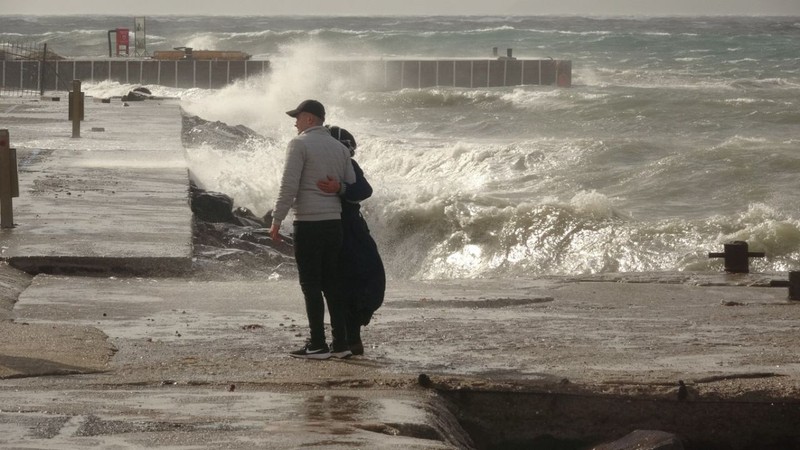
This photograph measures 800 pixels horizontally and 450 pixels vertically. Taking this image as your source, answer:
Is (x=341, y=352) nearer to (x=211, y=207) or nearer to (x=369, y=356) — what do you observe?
(x=369, y=356)

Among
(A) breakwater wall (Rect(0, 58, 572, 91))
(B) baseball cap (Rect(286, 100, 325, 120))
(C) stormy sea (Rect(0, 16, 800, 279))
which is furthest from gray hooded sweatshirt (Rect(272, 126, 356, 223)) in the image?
(A) breakwater wall (Rect(0, 58, 572, 91))

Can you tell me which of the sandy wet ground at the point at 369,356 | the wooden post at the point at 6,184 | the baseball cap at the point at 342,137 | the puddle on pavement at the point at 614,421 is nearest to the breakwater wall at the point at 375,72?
the wooden post at the point at 6,184

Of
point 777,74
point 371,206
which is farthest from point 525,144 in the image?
point 777,74

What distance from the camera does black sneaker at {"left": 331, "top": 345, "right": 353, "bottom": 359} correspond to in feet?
27.1

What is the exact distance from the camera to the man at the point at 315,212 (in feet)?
26.9

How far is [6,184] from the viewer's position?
12633mm

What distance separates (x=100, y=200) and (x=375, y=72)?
45.1 m

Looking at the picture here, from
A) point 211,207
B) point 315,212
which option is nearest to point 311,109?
point 315,212

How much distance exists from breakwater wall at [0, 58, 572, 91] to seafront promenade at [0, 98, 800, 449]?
4067cm

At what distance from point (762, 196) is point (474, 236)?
587cm

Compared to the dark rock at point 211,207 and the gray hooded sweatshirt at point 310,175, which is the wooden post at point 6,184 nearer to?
the dark rock at point 211,207

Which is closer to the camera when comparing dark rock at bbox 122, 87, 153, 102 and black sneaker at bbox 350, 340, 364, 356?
black sneaker at bbox 350, 340, 364, 356

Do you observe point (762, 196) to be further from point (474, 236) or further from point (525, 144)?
point (525, 144)

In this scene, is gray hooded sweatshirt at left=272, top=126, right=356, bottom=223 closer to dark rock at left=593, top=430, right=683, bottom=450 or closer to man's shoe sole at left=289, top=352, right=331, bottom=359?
man's shoe sole at left=289, top=352, right=331, bottom=359
